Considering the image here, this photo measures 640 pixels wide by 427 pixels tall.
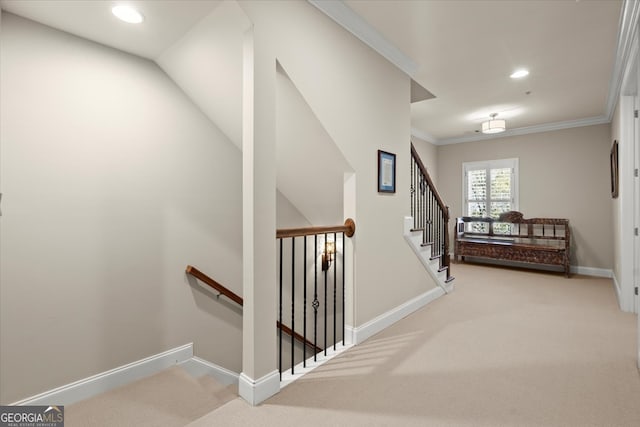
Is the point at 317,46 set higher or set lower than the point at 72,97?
higher

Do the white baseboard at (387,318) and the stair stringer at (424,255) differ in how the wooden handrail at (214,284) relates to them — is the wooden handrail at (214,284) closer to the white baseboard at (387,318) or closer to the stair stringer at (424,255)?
the white baseboard at (387,318)

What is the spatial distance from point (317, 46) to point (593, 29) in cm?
248

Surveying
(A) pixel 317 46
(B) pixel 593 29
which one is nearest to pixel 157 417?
(A) pixel 317 46

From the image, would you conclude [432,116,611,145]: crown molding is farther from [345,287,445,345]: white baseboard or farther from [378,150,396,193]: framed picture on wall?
[378,150,396,193]: framed picture on wall

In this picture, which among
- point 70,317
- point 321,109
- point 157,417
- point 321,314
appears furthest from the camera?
point 321,314

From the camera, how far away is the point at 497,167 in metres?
6.32

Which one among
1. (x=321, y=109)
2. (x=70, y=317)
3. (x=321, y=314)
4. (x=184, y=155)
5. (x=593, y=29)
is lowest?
(x=321, y=314)

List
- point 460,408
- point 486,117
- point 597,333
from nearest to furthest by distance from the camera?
point 460,408, point 597,333, point 486,117

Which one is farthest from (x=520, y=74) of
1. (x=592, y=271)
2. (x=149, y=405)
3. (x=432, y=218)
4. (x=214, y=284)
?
(x=149, y=405)

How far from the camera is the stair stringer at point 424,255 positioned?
3375mm

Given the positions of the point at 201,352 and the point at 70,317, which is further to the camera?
the point at 201,352

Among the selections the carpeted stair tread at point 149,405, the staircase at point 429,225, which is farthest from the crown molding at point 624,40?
the carpeted stair tread at point 149,405

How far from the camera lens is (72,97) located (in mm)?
2160

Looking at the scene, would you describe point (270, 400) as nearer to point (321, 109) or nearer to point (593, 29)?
point (321, 109)
